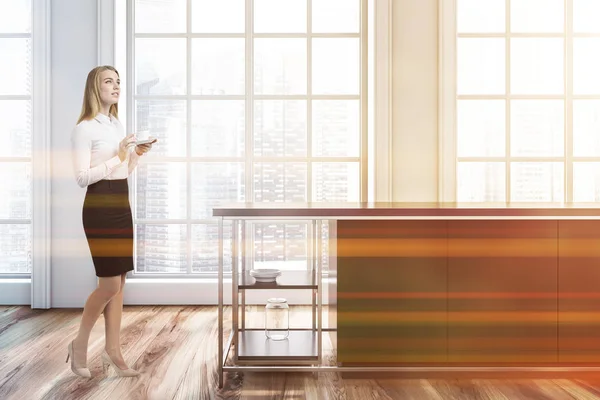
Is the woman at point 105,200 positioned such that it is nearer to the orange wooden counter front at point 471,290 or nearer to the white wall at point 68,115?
the orange wooden counter front at point 471,290

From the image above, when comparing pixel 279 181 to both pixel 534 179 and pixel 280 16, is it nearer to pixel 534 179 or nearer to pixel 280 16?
pixel 280 16

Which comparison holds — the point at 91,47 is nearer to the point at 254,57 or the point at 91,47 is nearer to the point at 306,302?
the point at 254,57

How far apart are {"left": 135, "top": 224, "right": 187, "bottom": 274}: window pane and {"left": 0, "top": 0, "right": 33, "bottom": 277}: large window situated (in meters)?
0.94

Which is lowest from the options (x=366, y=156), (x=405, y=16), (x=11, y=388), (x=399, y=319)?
(x=11, y=388)

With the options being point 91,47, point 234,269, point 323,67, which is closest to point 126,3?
point 91,47

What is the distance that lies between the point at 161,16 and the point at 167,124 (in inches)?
35.7

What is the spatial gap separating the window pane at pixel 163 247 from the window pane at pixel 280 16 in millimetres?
1834

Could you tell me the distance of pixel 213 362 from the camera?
102 inches

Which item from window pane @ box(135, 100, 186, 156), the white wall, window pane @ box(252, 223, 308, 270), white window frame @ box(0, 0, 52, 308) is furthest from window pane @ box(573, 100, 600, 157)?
white window frame @ box(0, 0, 52, 308)

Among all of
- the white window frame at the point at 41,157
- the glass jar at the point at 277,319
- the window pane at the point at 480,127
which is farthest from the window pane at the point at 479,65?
the white window frame at the point at 41,157

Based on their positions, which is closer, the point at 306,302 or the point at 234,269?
the point at 234,269

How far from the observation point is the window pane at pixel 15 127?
13.0ft

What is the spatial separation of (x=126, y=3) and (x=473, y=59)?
288 cm

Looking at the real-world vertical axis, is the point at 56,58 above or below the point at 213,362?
above
